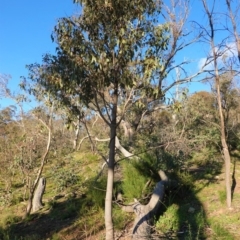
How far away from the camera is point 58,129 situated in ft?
55.9

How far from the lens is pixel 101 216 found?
26.0ft

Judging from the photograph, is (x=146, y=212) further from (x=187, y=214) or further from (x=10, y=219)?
(x=10, y=219)

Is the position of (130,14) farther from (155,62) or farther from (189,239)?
(189,239)

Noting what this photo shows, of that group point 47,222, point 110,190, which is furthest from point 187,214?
point 47,222

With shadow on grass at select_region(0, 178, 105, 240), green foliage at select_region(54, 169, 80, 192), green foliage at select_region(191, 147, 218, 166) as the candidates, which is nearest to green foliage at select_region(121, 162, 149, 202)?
shadow on grass at select_region(0, 178, 105, 240)

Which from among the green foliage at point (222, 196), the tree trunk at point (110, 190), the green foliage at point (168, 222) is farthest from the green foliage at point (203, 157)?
the tree trunk at point (110, 190)

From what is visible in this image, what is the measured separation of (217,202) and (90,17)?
18.6ft

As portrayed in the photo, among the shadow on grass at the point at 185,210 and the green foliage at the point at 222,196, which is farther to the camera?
the green foliage at the point at 222,196

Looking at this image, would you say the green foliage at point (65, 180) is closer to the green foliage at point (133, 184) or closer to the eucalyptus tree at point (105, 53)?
the green foliage at point (133, 184)

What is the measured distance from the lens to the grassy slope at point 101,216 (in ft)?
21.3

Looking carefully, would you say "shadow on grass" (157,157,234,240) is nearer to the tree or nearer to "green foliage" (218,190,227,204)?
"green foliage" (218,190,227,204)

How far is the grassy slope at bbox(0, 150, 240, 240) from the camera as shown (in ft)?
21.3

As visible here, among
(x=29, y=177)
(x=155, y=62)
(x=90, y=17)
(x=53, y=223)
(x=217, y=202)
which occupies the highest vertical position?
(x=90, y=17)

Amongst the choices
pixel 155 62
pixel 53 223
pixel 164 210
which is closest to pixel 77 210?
pixel 53 223
